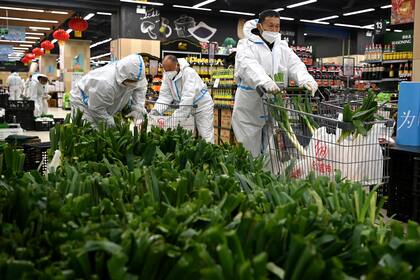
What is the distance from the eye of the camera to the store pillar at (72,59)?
21.6 m

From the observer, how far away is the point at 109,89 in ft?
14.3

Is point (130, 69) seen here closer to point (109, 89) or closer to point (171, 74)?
point (109, 89)

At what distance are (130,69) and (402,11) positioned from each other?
7210 millimetres

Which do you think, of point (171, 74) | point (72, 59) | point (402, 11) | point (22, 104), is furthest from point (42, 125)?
point (72, 59)

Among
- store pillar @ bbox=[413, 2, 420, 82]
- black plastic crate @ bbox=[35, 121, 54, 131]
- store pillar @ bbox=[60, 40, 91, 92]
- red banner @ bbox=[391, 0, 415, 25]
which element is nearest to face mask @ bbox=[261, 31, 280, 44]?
store pillar @ bbox=[413, 2, 420, 82]

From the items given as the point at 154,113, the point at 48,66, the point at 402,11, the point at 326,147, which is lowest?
the point at 326,147

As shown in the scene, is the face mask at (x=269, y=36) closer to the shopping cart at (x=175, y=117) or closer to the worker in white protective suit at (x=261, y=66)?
the worker in white protective suit at (x=261, y=66)

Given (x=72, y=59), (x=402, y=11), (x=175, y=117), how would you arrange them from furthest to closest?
(x=72, y=59) → (x=402, y=11) → (x=175, y=117)

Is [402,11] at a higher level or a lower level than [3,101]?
higher

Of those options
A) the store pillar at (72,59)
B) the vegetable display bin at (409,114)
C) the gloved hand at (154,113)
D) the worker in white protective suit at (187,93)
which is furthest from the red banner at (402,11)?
the store pillar at (72,59)

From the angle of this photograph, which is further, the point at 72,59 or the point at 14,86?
the point at 72,59

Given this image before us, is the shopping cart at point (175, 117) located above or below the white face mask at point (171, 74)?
below

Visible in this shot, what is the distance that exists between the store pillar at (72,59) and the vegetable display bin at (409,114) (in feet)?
63.3

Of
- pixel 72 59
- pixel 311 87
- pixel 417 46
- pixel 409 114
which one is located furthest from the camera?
pixel 72 59
